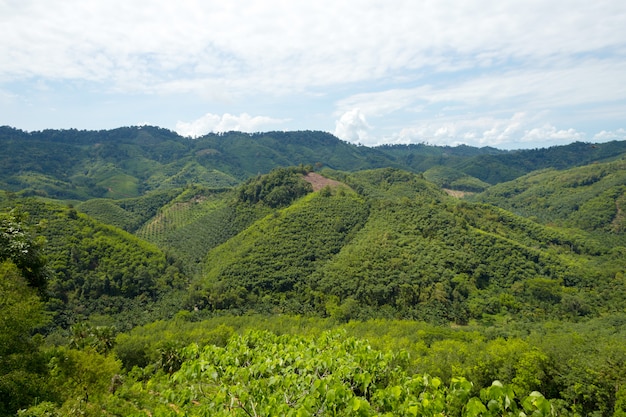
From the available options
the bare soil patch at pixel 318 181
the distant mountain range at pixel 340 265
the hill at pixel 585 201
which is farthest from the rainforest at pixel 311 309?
the hill at pixel 585 201

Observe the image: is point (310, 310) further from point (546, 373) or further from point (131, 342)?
point (546, 373)

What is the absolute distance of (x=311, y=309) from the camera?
7006cm

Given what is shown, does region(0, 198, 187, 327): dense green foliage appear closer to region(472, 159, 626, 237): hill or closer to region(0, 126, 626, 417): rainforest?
region(0, 126, 626, 417): rainforest

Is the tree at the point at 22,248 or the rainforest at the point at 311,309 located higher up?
the tree at the point at 22,248

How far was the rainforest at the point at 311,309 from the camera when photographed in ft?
31.4

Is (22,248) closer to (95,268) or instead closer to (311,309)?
(311,309)

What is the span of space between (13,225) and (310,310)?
5826 cm

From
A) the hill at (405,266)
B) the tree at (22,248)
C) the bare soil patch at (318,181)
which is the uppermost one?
the bare soil patch at (318,181)

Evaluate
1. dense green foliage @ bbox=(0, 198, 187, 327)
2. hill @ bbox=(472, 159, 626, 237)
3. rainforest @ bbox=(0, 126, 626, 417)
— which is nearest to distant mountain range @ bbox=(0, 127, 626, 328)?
dense green foliage @ bbox=(0, 198, 187, 327)

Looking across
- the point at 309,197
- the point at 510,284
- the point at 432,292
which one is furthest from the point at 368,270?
the point at 309,197

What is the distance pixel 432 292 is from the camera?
69.6 metres

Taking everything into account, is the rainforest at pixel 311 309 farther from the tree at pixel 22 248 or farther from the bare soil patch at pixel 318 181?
the bare soil patch at pixel 318 181

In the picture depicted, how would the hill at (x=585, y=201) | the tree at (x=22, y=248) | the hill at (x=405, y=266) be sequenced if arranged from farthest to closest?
the hill at (x=585, y=201) → the hill at (x=405, y=266) → the tree at (x=22, y=248)

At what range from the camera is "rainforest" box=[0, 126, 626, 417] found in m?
9.58
